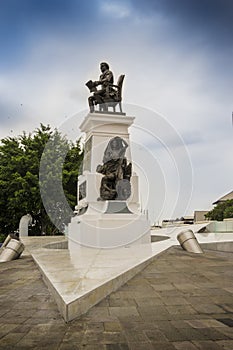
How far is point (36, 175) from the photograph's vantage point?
22016 mm

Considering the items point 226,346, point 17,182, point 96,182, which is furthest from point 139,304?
point 17,182

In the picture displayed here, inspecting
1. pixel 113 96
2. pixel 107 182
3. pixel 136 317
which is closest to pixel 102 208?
pixel 107 182

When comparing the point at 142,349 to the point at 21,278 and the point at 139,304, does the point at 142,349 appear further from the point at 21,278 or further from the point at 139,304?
the point at 21,278

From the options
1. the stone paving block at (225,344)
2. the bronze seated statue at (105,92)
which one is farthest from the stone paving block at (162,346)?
the bronze seated statue at (105,92)

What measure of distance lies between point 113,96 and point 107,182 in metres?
4.40

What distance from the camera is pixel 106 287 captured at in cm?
482

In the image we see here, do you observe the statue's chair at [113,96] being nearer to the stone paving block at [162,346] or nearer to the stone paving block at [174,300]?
the stone paving block at [174,300]

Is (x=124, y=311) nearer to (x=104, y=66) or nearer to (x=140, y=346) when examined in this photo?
(x=140, y=346)

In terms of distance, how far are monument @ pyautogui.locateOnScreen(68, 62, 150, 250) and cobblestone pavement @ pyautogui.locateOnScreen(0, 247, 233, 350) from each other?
224 inches

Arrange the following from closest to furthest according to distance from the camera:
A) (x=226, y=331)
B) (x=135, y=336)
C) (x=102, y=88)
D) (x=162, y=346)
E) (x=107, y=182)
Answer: (x=162, y=346), (x=135, y=336), (x=226, y=331), (x=107, y=182), (x=102, y=88)

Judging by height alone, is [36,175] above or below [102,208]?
above

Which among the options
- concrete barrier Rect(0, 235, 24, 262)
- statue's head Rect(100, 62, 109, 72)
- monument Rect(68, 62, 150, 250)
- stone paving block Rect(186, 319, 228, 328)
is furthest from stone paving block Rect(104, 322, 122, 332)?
statue's head Rect(100, 62, 109, 72)

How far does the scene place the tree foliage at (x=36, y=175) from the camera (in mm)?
21547

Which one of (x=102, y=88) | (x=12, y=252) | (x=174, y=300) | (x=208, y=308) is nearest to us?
(x=208, y=308)
